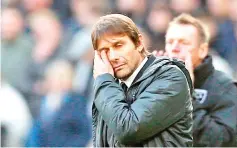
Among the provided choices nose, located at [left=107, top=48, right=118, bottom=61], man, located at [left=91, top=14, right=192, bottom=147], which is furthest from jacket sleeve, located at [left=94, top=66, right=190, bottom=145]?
nose, located at [left=107, top=48, right=118, bottom=61]

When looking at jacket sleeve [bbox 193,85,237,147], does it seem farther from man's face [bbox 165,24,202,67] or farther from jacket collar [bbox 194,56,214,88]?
man's face [bbox 165,24,202,67]

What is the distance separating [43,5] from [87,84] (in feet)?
4.04

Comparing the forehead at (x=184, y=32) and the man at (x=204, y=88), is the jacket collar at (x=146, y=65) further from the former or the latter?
the forehead at (x=184, y=32)

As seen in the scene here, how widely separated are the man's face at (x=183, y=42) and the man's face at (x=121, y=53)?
139 centimetres

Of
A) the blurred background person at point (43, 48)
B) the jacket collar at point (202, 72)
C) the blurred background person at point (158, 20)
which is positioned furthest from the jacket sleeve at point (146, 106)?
the blurred background person at point (43, 48)

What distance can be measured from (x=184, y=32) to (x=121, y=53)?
1.61m

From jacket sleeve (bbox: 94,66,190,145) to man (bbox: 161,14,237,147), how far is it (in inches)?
51.7

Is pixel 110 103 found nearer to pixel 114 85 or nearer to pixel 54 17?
pixel 114 85

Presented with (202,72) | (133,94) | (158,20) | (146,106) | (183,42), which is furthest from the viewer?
(158,20)

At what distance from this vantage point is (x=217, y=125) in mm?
4426

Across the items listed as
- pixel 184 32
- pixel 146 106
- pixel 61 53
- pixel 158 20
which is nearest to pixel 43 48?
pixel 61 53

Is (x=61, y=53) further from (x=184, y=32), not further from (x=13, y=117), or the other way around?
(x=184, y=32)

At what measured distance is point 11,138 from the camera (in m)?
6.72

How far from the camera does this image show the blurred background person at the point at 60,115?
6.61 m
